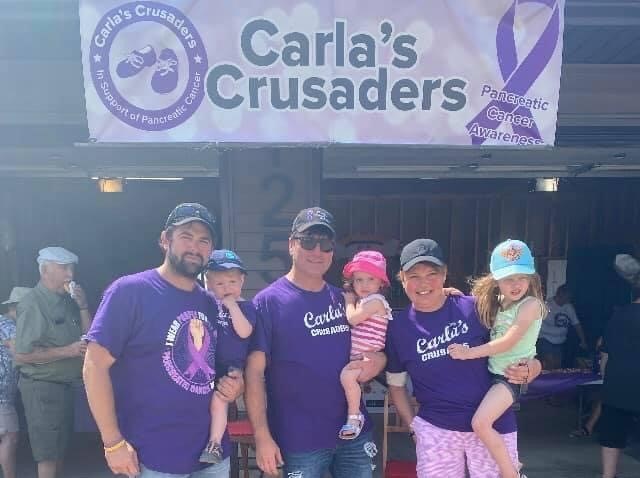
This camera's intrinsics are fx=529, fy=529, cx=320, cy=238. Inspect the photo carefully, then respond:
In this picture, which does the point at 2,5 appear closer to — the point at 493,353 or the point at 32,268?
the point at 493,353

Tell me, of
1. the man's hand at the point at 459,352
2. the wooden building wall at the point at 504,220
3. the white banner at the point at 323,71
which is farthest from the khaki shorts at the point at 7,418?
the wooden building wall at the point at 504,220

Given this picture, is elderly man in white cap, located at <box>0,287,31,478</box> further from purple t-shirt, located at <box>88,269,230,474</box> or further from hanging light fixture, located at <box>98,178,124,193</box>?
hanging light fixture, located at <box>98,178,124,193</box>

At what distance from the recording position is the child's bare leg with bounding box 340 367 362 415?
2.41 m

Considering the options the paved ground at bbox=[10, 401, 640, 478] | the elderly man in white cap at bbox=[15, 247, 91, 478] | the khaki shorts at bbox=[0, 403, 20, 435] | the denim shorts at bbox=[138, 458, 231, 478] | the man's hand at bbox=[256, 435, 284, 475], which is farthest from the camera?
the paved ground at bbox=[10, 401, 640, 478]

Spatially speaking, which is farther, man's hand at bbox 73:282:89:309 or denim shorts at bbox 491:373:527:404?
man's hand at bbox 73:282:89:309

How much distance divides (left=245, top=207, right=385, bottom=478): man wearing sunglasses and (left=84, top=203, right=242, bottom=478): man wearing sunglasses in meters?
0.19

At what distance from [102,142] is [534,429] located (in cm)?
494

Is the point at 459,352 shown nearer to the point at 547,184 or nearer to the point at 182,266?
the point at 182,266

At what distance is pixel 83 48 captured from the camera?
3256mm

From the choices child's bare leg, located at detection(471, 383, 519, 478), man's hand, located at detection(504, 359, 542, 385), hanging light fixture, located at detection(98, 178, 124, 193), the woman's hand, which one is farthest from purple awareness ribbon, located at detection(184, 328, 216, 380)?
hanging light fixture, located at detection(98, 178, 124, 193)

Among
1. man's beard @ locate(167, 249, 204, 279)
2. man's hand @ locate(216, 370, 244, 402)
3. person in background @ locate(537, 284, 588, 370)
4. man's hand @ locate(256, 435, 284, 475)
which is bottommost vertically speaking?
person in background @ locate(537, 284, 588, 370)

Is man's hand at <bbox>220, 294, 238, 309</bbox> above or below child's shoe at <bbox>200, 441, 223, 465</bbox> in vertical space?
above

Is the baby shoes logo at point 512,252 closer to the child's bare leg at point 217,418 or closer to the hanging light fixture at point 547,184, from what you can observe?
the child's bare leg at point 217,418

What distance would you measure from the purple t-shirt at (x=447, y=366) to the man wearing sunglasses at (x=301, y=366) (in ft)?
0.77
